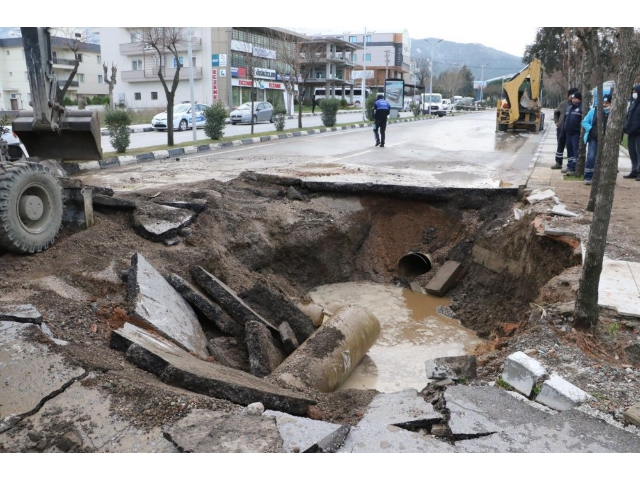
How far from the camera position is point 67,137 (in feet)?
31.8

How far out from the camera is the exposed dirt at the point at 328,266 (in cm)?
357

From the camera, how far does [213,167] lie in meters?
12.2

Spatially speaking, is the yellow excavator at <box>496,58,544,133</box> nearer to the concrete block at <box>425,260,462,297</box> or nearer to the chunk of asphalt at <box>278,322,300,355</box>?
the concrete block at <box>425,260,462,297</box>

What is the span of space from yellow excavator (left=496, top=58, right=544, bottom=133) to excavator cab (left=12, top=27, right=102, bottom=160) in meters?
17.8

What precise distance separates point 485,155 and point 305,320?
11.3 metres

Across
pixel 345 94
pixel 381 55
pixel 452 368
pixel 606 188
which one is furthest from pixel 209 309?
pixel 381 55

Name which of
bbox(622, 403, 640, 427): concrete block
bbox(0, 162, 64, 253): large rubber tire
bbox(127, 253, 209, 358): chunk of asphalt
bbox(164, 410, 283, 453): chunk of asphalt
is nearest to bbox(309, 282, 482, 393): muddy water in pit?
bbox(127, 253, 209, 358): chunk of asphalt

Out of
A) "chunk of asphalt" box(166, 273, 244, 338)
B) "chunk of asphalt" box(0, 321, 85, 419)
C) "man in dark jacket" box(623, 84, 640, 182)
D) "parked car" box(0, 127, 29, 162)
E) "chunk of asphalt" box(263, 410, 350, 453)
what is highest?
"man in dark jacket" box(623, 84, 640, 182)

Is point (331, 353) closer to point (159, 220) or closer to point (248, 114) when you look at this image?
point (159, 220)

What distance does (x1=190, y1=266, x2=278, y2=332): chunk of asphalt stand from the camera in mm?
5363

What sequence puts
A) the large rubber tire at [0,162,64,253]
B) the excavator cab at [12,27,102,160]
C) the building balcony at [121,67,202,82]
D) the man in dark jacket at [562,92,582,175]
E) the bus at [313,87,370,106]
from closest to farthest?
the large rubber tire at [0,162,64,253], the excavator cab at [12,27,102,160], the man in dark jacket at [562,92,582,175], the building balcony at [121,67,202,82], the bus at [313,87,370,106]

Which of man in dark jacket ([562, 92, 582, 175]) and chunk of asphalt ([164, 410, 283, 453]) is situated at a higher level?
man in dark jacket ([562, 92, 582, 175])

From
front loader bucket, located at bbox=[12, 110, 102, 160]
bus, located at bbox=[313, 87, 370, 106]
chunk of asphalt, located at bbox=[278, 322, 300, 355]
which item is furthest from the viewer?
bus, located at bbox=[313, 87, 370, 106]

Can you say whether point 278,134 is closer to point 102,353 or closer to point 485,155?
point 485,155
